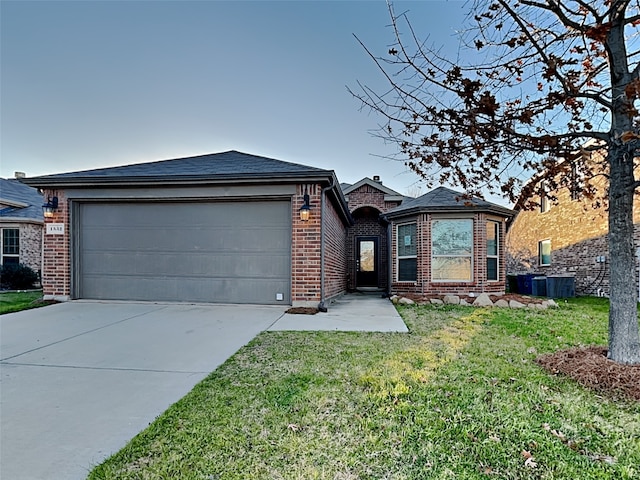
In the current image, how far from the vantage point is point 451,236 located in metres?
10.1

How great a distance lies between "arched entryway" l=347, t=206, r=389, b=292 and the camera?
50.2ft

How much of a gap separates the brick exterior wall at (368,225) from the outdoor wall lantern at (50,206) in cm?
1033

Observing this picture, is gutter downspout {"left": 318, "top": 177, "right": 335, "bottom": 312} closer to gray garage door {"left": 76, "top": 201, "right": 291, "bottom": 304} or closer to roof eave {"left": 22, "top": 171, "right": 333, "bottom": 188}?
roof eave {"left": 22, "top": 171, "right": 333, "bottom": 188}

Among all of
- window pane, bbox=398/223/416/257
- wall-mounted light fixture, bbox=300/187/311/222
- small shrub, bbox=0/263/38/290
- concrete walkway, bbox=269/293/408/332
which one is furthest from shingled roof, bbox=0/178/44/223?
window pane, bbox=398/223/416/257

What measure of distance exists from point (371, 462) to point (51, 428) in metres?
2.24

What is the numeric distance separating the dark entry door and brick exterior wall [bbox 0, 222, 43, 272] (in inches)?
500

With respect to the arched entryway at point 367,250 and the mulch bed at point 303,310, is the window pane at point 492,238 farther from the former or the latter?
the mulch bed at point 303,310

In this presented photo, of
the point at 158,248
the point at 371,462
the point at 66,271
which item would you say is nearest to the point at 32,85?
the point at 66,271

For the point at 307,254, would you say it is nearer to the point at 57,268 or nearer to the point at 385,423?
the point at 385,423

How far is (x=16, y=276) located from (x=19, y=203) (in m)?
4.09

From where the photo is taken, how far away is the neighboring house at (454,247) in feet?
32.4

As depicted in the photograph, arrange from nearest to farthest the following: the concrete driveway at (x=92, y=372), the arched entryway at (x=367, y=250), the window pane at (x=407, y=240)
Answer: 1. the concrete driveway at (x=92, y=372)
2. the window pane at (x=407, y=240)
3. the arched entryway at (x=367, y=250)

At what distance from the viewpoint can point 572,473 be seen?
1927mm

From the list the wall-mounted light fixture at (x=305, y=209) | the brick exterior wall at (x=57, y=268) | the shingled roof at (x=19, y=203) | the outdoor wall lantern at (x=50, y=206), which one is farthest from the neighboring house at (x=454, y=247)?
the shingled roof at (x=19, y=203)
